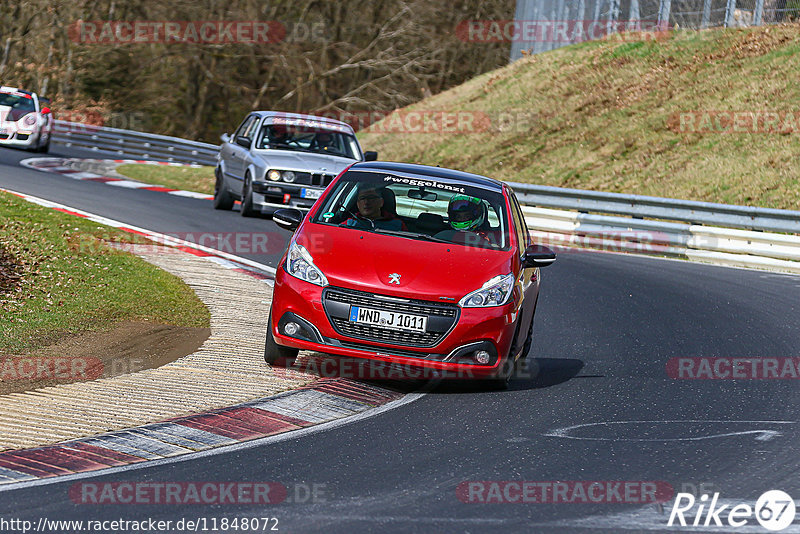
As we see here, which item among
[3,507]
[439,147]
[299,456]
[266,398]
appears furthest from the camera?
[439,147]

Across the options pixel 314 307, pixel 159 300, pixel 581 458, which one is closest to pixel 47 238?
pixel 159 300

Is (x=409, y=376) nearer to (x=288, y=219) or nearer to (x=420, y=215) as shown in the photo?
(x=420, y=215)

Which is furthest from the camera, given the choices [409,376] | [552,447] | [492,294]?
[409,376]

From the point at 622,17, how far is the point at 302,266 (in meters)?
26.4

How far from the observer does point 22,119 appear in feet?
86.5

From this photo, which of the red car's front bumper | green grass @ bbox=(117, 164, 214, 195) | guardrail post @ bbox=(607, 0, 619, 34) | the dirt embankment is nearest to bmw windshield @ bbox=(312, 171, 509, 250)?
the red car's front bumper

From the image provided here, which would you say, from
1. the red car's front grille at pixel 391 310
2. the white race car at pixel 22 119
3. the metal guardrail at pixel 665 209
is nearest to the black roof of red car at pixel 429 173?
the red car's front grille at pixel 391 310

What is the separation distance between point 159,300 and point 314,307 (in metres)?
3.57

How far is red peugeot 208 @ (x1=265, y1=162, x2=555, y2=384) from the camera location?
25.8ft

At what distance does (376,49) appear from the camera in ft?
142

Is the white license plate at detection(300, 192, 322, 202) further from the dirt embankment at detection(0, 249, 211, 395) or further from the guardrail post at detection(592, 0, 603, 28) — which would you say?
the guardrail post at detection(592, 0, 603, 28)

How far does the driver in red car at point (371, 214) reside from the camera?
29.2ft

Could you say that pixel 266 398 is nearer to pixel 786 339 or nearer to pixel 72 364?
pixel 72 364

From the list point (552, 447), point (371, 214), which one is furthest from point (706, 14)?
point (552, 447)
